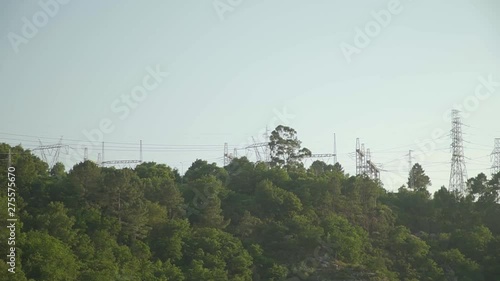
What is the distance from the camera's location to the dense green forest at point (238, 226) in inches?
1251

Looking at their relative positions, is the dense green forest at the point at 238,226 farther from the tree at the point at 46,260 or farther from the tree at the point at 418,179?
the tree at the point at 418,179

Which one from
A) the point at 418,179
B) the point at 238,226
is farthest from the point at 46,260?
the point at 418,179

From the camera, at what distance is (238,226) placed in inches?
1602

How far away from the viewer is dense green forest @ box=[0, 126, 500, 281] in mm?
31781

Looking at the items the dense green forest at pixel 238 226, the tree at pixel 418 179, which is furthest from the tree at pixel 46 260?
the tree at pixel 418 179

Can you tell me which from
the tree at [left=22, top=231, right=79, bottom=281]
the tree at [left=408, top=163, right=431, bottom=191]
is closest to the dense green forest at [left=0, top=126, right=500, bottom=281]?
the tree at [left=22, top=231, right=79, bottom=281]

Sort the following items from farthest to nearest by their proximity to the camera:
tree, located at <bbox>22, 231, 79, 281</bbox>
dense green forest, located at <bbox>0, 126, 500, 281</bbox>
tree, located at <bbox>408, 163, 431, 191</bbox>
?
tree, located at <bbox>408, 163, 431, 191</bbox>, dense green forest, located at <bbox>0, 126, 500, 281</bbox>, tree, located at <bbox>22, 231, 79, 281</bbox>

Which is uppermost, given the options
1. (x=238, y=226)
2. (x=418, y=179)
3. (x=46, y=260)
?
(x=418, y=179)

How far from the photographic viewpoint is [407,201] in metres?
49.2

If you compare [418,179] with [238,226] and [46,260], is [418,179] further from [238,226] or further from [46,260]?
[46,260]

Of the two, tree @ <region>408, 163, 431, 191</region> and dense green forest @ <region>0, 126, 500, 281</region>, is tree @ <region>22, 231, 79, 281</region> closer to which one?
dense green forest @ <region>0, 126, 500, 281</region>

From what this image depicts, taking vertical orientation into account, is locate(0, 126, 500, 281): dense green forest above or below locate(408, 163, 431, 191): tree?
below

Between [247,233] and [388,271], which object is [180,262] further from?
[388,271]

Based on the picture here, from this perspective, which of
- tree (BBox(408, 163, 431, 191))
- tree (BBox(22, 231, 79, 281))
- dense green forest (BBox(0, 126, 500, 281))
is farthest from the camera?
tree (BBox(408, 163, 431, 191))
